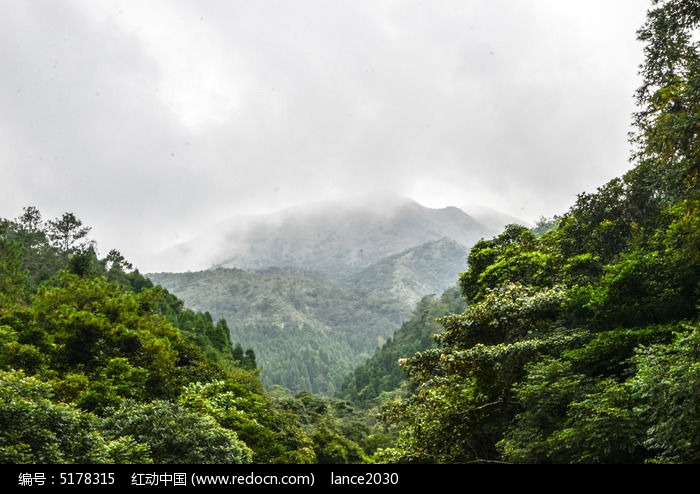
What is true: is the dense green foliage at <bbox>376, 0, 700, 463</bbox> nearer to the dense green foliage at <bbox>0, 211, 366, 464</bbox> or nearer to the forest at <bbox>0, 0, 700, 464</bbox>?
the forest at <bbox>0, 0, 700, 464</bbox>

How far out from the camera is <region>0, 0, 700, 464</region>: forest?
839cm

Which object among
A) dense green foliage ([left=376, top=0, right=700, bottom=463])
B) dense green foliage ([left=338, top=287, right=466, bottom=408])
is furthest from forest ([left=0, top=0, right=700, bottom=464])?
dense green foliage ([left=338, top=287, right=466, bottom=408])

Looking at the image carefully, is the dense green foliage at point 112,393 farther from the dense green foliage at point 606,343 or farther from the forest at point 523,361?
the dense green foliage at point 606,343

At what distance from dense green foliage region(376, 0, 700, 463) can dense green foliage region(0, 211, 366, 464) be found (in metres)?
6.64

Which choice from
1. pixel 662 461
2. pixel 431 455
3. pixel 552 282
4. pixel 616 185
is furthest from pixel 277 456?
pixel 616 185

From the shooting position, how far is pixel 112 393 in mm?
16375

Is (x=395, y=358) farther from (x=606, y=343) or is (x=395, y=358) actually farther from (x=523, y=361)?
(x=606, y=343)

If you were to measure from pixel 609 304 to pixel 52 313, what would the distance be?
23127 millimetres

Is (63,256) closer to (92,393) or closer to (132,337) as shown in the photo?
(132,337)

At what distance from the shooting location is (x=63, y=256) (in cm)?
6725

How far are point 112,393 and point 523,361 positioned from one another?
14.4 m

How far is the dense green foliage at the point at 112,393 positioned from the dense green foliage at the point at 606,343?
6.64m

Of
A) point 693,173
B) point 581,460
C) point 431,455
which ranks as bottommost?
point 431,455

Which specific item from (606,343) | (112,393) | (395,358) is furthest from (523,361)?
(395,358)
